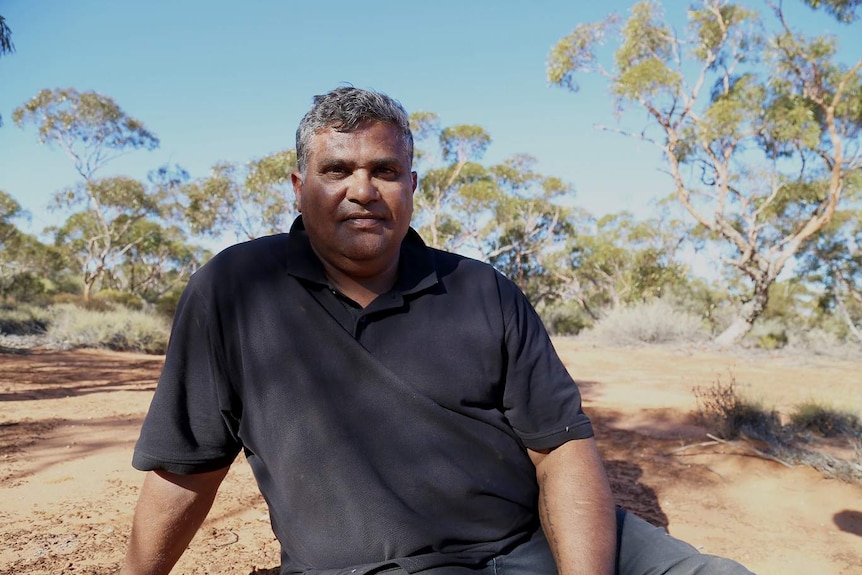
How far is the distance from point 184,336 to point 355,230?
0.47 metres

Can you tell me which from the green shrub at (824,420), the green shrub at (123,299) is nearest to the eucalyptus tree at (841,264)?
the green shrub at (824,420)

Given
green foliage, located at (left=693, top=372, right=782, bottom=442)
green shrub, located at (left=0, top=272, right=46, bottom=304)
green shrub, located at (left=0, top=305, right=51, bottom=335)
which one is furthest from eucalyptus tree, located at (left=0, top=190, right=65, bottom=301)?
green foliage, located at (left=693, top=372, right=782, bottom=442)

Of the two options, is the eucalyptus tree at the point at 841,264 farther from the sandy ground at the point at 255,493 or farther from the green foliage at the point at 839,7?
the sandy ground at the point at 255,493

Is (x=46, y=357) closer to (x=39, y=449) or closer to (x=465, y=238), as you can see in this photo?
(x=39, y=449)

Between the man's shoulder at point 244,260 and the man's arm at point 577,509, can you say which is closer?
the man's arm at point 577,509

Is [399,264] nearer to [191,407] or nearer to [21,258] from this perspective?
[191,407]

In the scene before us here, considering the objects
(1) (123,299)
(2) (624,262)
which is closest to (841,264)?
(2) (624,262)

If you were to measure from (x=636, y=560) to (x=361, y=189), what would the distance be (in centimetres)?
110

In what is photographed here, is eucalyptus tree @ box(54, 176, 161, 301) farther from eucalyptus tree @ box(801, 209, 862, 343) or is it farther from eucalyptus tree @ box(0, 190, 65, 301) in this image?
eucalyptus tree @ box(801, 209, 862, 343)

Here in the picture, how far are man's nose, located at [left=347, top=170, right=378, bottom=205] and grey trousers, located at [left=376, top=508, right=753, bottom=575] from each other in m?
0.85

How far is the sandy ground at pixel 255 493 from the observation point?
2438 mm

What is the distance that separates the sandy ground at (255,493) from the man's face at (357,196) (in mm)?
1521

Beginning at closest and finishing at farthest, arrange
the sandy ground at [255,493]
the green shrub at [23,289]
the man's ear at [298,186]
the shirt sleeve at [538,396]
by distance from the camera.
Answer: the shirt sleeve at [538,396] → the man's ear at [298,186] → the sandy ground at [255,493] → the green shrub at [23,289]

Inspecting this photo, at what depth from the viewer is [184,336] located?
1341 millimetres
